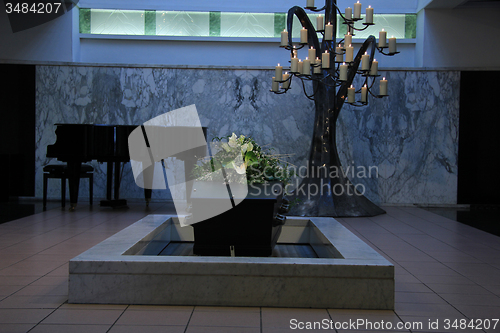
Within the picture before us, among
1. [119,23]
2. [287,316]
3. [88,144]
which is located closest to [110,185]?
[88,144]

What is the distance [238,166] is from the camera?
131 inches

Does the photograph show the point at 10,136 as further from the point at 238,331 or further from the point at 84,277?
the point at 238,331

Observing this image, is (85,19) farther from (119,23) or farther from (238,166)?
(238,166)

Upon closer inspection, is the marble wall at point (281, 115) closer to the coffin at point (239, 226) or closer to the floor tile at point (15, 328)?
the coffin at point (239, 226)

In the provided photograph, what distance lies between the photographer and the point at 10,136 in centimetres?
754

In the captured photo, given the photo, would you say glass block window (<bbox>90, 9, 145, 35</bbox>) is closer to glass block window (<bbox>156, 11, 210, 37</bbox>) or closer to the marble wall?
glass block window (<bbox>156, 11, 210, 37</bbox>)

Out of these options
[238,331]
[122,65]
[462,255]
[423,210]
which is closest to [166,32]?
[122,65]

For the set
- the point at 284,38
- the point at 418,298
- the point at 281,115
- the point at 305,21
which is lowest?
the point at 418,298

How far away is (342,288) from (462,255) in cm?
205

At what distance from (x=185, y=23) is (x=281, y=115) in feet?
7.79

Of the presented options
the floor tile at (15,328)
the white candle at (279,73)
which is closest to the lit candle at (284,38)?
the white candle at (279,73)

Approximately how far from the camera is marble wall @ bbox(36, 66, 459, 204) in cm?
755

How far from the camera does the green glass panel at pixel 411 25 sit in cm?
786

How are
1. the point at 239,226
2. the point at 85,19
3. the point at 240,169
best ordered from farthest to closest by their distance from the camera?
the point at 85,19 < the point at 240,169 < the point at 239,226
